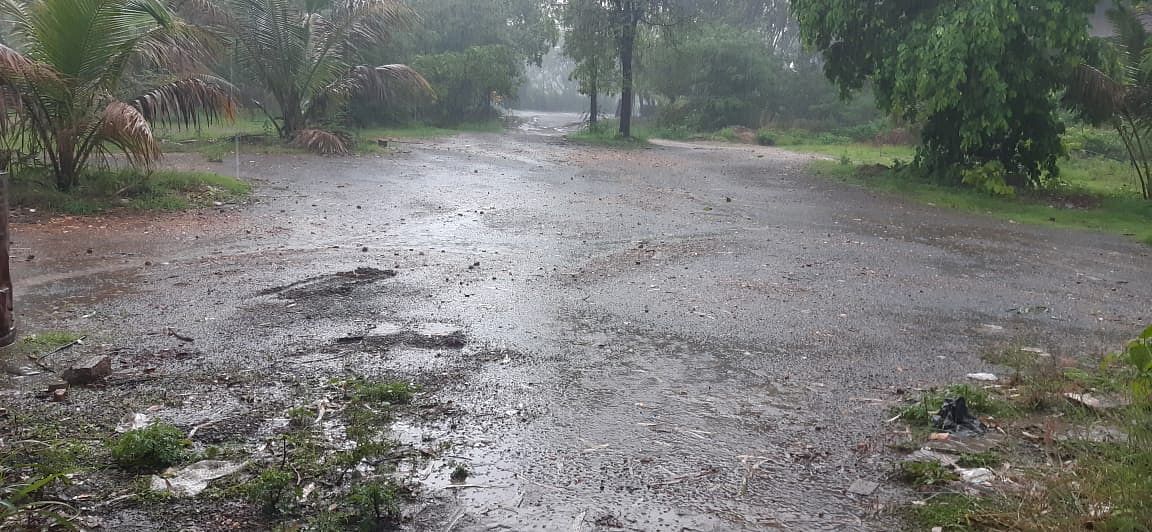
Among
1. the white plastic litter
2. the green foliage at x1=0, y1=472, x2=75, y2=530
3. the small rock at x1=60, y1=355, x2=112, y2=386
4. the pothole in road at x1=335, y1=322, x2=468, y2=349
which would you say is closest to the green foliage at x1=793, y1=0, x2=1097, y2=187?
the pothole in road at x1=335, y1=322, x2=468, y2=349

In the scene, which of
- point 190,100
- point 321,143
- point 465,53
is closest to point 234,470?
point 190,100

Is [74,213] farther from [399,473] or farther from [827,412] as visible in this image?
[827,412]

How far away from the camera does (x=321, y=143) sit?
20.5 metres

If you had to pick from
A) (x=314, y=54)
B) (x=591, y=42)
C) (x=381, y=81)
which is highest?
(x=591, y=42)

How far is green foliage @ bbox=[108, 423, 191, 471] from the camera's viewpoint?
3830mm

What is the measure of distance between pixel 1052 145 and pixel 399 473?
1491cm

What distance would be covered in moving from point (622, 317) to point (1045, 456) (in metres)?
3.30

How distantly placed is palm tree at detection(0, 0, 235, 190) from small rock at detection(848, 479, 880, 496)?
32.1 ft

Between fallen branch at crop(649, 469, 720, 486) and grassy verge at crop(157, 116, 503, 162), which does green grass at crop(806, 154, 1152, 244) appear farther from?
grassy verge at crop(157, 116, 503, 162)

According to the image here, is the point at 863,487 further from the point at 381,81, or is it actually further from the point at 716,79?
the point at 716,79

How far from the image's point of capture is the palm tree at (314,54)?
2006 centimetres

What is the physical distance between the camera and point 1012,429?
4.53 metres

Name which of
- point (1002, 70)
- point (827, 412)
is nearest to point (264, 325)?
point (827, 412)

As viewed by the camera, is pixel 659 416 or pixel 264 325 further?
pixel 264 325
